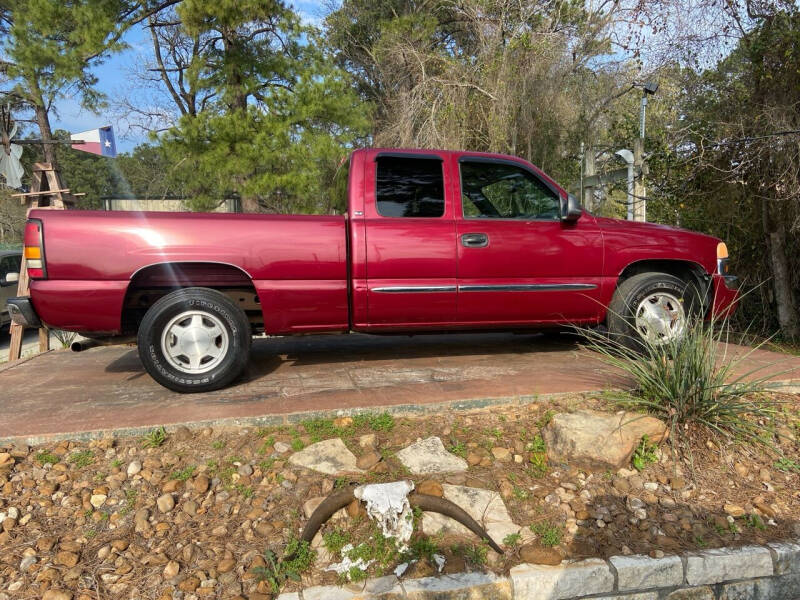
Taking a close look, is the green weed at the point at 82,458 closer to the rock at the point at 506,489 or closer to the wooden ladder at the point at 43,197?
the rock at the point at 506,489

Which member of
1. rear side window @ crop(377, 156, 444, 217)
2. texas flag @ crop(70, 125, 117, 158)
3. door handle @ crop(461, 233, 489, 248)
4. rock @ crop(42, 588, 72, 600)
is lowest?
rock @ crop(42, 588, 72, 600)

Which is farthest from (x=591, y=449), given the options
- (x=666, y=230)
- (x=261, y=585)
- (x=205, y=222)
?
(x=205, y=222)

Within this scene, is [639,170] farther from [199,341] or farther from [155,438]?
[155,438]

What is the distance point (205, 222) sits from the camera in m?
3.86

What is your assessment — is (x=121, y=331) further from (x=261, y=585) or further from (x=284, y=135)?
(x=284, y=135)

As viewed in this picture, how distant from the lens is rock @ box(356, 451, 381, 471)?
2.97 meters

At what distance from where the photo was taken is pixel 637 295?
456cm

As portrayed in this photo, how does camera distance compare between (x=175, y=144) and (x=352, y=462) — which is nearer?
(x=352, y=462)

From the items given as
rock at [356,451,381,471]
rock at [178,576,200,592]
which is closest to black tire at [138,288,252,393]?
rock at [356,451,381,471]

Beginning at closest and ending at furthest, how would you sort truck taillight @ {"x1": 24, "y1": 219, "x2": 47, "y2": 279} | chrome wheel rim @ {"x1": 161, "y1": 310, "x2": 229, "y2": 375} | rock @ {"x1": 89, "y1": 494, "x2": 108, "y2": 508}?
rock @ {"x1": 89, "y1": 494, "x2": 108, "y2": 508} < truck taillight @ {"x1": 24, "y1": 219, "x2": 47, "y2": 279} < chrome wheel rim @ {"x1": 161, "y1": 310, "x2": 229, "y2": 375}

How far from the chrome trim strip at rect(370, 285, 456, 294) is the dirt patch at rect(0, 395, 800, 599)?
3.73 ft

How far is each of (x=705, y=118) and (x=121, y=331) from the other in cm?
684

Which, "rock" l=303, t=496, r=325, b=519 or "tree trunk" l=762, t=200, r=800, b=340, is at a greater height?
"tree trunk" l=762, t=200, r=800, b=340

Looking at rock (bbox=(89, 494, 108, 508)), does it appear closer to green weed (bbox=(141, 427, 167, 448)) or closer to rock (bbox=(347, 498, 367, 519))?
green weed (bbox=(141, 427, 167, 448))
